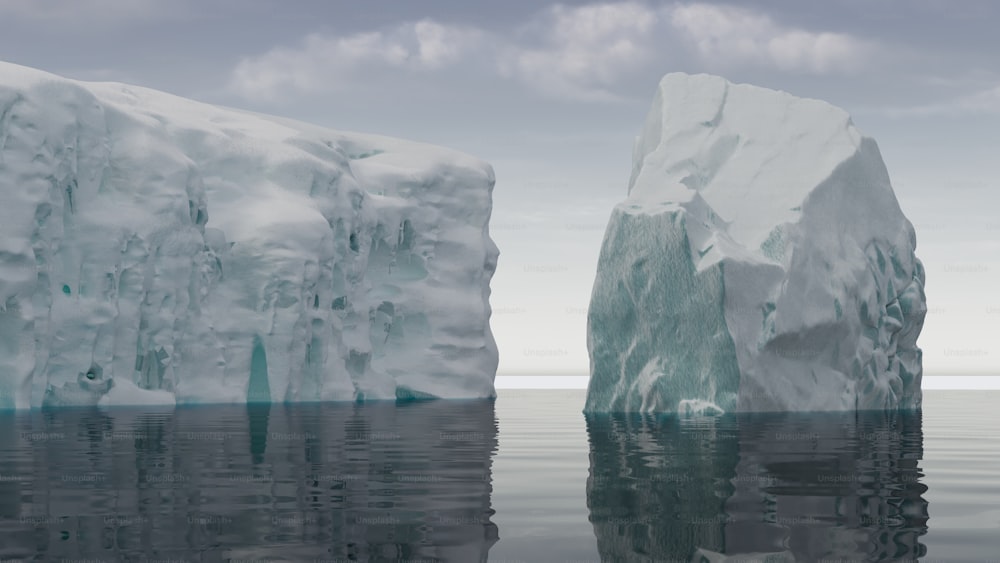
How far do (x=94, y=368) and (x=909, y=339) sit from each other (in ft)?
88.9

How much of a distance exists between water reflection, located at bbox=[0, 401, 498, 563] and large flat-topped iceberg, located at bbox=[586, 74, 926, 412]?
13028 mm

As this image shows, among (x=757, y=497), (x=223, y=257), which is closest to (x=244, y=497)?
(x=757, y=497)

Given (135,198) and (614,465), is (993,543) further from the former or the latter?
(135,198)

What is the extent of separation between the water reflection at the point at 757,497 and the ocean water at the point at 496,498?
33 mm

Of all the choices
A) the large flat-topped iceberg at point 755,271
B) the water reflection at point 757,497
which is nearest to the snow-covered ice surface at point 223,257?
the large flat-topped iceberg at point 755,271

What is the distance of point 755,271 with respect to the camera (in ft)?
102

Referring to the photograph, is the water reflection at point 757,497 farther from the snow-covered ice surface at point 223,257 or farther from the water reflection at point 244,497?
the snow-covered ice surface at point 223,257

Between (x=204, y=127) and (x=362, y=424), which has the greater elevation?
(x=204, y=127)

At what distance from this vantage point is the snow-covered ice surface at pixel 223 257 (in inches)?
1364

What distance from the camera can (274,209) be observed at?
44781 millimetres

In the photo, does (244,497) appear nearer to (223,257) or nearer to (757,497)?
(757,497)

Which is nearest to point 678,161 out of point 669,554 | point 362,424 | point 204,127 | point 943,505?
point 362,424

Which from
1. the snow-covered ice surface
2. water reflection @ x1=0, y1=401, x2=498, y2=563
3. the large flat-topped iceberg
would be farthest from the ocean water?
the snow-covered ice surface

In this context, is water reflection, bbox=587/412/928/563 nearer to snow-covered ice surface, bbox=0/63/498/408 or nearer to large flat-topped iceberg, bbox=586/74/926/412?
large flat-topped iceberg, bbox=586/74/926/412
